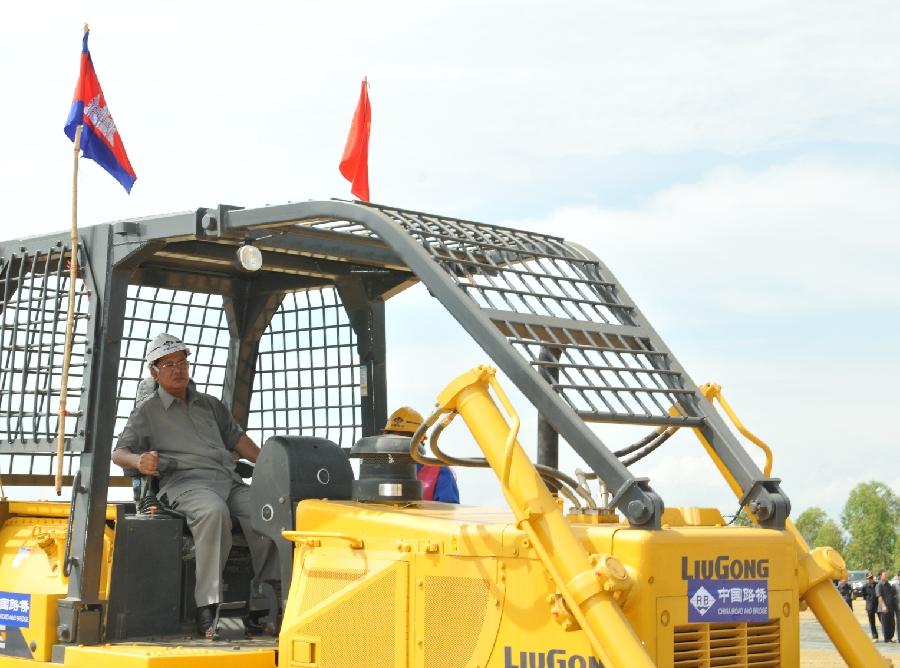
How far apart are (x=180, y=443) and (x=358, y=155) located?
3.02 metres

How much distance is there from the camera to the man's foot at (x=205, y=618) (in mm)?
7203

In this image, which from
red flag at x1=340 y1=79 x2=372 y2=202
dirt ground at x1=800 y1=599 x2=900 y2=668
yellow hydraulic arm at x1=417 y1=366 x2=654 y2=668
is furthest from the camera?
dirt ground at x1=800 y1=599 x2=900 y2=668

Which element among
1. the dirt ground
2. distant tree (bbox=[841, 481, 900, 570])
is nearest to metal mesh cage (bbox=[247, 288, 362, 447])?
the dirt ground

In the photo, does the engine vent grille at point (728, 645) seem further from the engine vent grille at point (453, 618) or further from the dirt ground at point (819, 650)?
the dirt ground at point (819, 650)

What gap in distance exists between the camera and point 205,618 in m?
7.22

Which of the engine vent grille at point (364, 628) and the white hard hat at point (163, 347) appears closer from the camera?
the engine vent grille at point (364, 628)

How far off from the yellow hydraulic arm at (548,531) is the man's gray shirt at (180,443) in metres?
2.31

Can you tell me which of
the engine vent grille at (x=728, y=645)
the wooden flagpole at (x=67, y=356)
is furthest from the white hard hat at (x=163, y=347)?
the engine vent grille at (x=728, y=645)

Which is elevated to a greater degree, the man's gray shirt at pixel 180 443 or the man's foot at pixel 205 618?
the man's gray shirt at pixel 180 443

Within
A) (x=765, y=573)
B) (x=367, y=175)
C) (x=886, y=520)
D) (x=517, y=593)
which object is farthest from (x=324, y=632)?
(x=886, y=520)

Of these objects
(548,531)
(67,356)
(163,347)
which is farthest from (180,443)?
(548,531)

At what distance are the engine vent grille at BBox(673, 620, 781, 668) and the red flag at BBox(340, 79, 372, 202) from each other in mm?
5154

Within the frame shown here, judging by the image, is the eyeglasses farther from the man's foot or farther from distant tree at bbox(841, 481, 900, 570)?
distant tree at bbox(841, 481, 900, 570)

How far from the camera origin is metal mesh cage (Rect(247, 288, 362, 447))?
8.87 m
